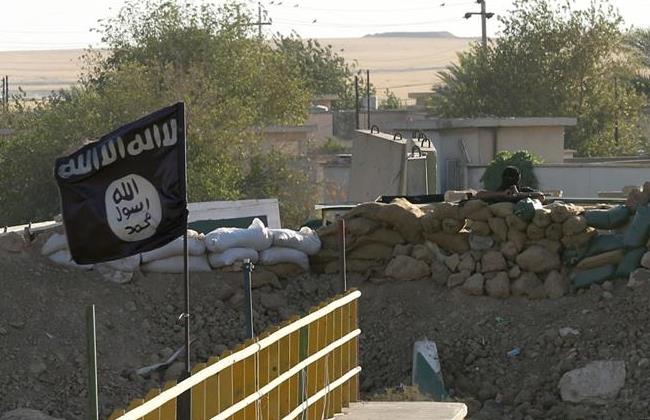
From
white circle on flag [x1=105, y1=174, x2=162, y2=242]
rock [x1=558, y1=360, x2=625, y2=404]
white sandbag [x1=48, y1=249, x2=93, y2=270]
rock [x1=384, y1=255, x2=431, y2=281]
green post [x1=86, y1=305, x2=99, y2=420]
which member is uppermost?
white circle on flag [x1=105, y1=174, x2=162, y2=242]

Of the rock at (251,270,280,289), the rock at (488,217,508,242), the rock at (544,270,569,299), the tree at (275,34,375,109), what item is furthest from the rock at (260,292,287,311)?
the tree at (275,34,375,109)

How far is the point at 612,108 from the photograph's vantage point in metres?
54.6

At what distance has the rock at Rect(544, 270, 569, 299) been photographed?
640 inches

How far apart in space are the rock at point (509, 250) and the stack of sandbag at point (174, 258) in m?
3.07

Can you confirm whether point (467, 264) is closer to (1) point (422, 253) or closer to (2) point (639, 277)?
(1) point (422, 253)

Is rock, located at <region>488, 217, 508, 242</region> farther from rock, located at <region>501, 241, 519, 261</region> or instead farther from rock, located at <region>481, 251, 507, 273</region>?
rock, located at <region>481, 251, 507, 273</region>

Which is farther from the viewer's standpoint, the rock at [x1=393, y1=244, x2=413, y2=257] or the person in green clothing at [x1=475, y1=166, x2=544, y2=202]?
the rock at [x1=393, y1=244, x2=413, y2=257]

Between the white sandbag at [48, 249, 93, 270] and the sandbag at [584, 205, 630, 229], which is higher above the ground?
the sandbag at [584, 205, 630, 229]

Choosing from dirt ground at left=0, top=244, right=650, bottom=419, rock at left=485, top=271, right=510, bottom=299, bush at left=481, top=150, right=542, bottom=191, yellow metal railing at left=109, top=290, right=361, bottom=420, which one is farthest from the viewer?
bush at left=481, top=150, right=542, bottom=191

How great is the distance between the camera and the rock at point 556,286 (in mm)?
16266

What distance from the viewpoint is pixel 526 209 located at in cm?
1614

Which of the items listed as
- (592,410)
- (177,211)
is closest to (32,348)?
(592,410)

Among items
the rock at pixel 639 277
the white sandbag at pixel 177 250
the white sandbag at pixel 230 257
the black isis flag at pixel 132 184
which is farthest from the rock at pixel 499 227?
the black isis flag at pixel 132 184

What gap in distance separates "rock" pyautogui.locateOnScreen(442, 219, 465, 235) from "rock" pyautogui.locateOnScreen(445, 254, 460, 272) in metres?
0.25
